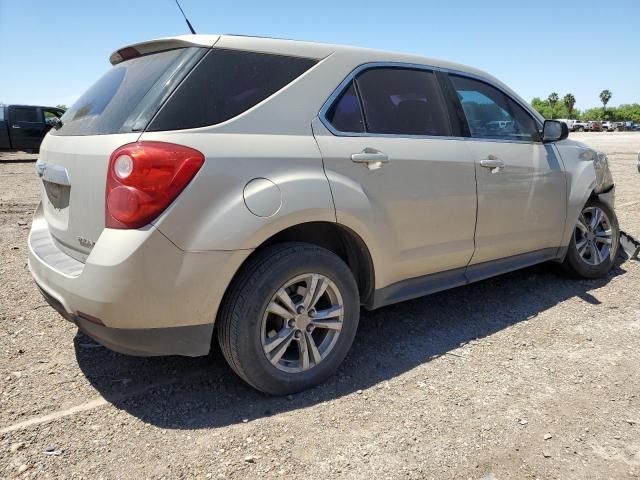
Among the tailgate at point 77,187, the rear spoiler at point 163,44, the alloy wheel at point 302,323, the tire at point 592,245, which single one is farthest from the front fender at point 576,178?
the tailgate at point 77,187

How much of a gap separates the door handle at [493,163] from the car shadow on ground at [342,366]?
1114mm

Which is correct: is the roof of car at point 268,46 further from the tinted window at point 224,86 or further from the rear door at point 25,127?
the rear door at point 25,127

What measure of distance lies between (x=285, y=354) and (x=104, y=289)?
3.36 ft

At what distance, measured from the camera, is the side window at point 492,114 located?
3.49 m

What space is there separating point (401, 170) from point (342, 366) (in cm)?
121

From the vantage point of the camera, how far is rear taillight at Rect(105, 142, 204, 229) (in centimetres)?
211

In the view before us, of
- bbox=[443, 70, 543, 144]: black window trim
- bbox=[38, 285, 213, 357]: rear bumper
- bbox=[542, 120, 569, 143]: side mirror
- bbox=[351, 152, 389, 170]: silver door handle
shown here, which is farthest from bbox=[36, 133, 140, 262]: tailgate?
bbox=[542, 120, 569, 143]: side mirror

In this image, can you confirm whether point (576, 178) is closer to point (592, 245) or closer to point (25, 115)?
point (592, 245)

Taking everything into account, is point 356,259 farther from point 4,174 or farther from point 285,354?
point 4,174

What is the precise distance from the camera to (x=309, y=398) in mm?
2629

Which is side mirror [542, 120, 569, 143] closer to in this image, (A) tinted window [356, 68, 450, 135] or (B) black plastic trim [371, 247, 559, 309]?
(B) black plastic trim [371, 247, 559, 309]

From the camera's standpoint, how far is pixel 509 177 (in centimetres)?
352

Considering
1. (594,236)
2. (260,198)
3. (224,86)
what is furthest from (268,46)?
(594,236)

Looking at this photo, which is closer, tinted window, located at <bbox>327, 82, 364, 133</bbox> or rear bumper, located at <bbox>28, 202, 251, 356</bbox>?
rear bumper, located at <bbox>28, 202, 251, 356</bbox>
